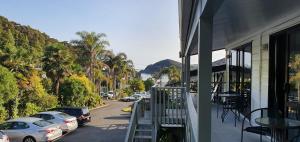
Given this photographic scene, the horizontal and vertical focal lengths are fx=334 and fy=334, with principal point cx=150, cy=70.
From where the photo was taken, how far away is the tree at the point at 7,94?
1991 centimetres

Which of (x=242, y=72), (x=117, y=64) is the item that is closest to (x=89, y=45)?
(x=117, y=64)

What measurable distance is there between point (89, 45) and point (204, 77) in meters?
40.8

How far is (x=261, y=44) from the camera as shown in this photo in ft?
26.1

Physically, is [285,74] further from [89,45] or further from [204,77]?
[89,45]

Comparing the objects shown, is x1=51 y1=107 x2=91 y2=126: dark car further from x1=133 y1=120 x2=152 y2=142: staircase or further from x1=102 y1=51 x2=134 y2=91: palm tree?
x1=102 y1=51 x2=134 y2=91: palm tree

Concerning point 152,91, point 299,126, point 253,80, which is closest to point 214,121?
point 253,80

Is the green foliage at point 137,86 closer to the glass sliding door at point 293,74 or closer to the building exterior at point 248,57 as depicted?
the building exterior at point 248,57

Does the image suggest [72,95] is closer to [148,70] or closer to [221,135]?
[221,135]

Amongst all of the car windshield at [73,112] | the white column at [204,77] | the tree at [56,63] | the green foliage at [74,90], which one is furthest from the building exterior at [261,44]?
the tree at [56,63]

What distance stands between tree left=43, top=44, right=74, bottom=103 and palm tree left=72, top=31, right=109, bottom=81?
977 cm

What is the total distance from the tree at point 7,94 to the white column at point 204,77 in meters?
18.4

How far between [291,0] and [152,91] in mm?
7104

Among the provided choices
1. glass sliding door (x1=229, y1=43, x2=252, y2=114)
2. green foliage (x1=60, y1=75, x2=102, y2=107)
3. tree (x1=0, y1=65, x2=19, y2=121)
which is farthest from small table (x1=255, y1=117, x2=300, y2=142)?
green foliage (x1=60, y1=75, x2=102, y2=107)

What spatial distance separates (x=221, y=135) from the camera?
259 inches
